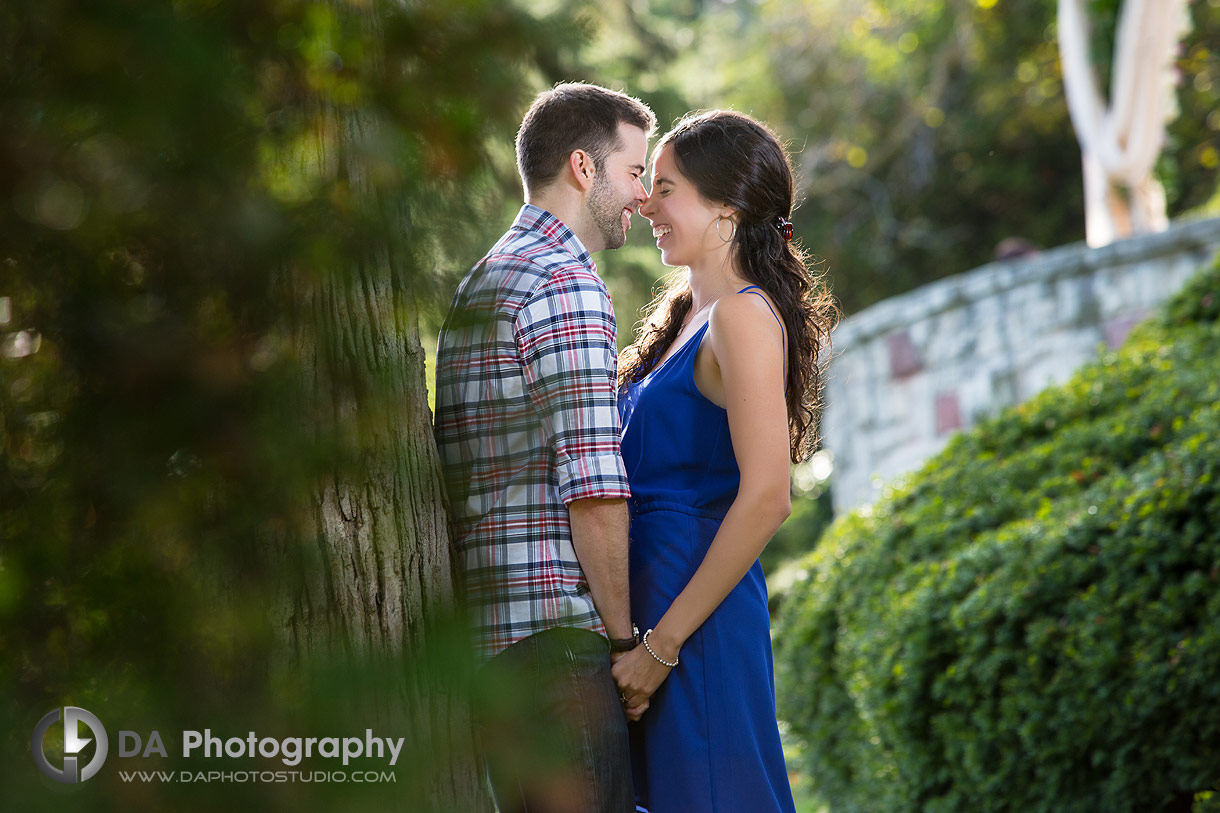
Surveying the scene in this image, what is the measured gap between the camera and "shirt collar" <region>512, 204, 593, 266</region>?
6.54 ft

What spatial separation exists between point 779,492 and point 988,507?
2.46 meters

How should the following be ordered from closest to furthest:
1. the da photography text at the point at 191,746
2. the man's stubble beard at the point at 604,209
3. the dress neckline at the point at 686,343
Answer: the da photography text at the point at 191,746, the man's stubble beard at the point at 604,209, the dress neckline at the point at 686,343

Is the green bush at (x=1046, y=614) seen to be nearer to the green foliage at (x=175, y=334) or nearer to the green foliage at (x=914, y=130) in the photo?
the green foliage at (x=175, y=334)

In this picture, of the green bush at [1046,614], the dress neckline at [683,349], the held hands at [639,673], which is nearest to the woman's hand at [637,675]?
the held hands at [639,673]

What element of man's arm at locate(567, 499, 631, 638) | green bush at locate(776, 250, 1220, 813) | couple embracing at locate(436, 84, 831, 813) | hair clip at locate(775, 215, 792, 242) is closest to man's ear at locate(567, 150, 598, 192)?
couple embracing at locate(436, 84, 831, 813)

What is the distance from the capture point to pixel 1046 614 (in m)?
3.51

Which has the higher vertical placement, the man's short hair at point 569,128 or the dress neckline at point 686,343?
the man's short hair at point 569,128

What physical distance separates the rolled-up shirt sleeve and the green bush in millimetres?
2052

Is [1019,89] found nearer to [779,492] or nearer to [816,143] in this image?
[816,143]

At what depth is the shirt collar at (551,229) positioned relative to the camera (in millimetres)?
1993

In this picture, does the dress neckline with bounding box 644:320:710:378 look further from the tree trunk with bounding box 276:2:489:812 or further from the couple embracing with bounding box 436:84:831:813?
the tree trunk with bounding box 276:2:489:812

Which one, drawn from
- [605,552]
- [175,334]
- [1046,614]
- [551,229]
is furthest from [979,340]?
[175,334]

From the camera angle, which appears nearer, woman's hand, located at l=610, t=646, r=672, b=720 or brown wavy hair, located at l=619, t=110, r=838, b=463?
woman's hand, located at l=610, t=646, r=672, b=720

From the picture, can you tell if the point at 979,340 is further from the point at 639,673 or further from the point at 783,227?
the point at 639,673
